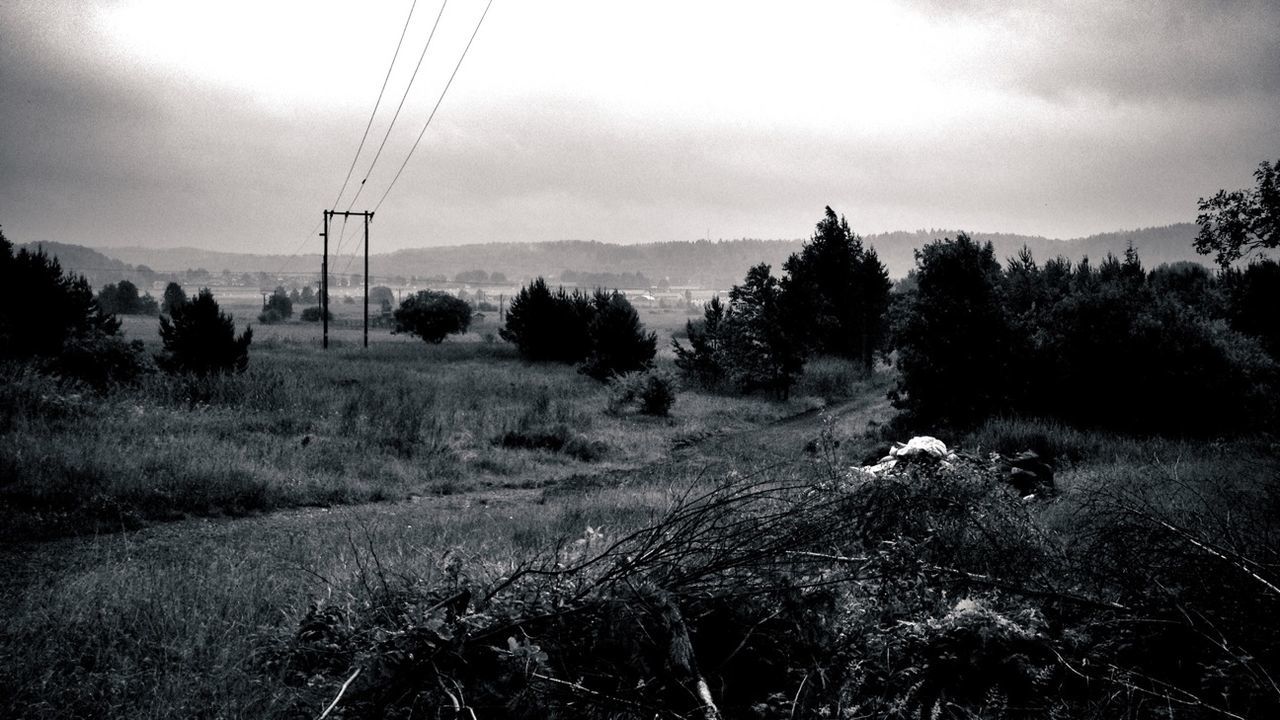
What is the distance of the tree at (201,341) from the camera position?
23.5 metres

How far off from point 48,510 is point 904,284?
8250 centimetres

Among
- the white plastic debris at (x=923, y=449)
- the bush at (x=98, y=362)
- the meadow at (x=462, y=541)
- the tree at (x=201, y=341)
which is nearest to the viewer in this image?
the meadow at (x=462, y=541)

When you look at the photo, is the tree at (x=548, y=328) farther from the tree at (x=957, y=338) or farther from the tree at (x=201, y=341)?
the tree at (x=957, y=338)

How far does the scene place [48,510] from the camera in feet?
29.7

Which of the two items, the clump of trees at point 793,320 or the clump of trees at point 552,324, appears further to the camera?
the clump of trees at point 552,324

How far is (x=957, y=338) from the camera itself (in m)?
18.2

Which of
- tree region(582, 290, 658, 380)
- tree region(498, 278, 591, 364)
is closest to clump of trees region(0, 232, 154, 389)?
tree region(582, 290, 658, 380)

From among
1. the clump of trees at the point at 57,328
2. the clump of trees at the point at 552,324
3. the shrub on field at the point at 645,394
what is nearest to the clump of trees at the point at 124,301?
the clump of trees at the point at 57,328

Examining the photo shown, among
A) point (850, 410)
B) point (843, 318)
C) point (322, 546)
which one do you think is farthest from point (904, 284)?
point (322, 546)

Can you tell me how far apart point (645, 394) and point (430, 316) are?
33022 millimetres

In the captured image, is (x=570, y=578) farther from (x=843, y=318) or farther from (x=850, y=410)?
(x=843, y=318)

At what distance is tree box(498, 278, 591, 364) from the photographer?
42219mm

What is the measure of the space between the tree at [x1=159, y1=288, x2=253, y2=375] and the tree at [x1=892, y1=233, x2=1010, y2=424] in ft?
65.6

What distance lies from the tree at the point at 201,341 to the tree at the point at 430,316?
27.4 metres
